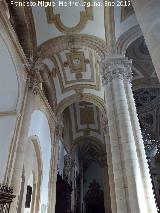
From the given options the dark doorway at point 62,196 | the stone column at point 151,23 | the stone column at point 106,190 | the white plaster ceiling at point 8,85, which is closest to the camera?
the stone column at point 151,23

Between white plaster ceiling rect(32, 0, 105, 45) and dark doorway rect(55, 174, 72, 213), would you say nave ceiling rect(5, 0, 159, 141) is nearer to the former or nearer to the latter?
white plaster ceiling rect(32, 0, 105, 45)

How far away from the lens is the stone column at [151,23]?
2.65 meters

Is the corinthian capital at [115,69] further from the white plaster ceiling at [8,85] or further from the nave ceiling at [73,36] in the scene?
the white plaster ceiling at [8,85]

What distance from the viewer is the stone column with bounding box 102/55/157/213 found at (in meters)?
4.81

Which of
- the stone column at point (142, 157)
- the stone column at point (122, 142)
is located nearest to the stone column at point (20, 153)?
the stone column at point (122, 142)

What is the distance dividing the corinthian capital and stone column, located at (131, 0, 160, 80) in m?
3.75

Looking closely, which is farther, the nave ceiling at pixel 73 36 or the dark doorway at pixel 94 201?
the dark doorway at pixel 94 201

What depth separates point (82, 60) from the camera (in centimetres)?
1068

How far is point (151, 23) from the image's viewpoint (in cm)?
280

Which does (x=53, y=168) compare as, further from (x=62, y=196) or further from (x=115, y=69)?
(x=115, y=69)

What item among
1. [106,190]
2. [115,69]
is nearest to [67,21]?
[115,69]

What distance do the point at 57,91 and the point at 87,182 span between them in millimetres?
12599

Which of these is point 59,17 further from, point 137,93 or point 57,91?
point 137,93

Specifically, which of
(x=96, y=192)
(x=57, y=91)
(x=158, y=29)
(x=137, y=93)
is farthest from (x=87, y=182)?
(x=158, y=29)
